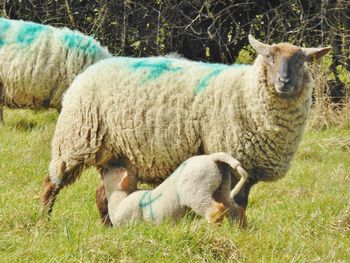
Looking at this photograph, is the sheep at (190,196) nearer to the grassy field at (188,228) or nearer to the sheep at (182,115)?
the grassy field at (188,228)

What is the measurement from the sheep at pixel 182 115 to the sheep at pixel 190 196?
0.34 m

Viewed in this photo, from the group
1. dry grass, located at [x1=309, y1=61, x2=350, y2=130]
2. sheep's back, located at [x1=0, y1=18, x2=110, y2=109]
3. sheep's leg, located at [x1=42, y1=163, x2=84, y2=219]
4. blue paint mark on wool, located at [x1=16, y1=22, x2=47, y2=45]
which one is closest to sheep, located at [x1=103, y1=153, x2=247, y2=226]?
sheep's leg, located at [x1=42, y1=163, x2=84, y2=219]

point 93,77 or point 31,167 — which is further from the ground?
point 93,77

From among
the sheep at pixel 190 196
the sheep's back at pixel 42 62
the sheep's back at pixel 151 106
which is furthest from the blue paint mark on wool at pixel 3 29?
the sheep at pixel 190 196

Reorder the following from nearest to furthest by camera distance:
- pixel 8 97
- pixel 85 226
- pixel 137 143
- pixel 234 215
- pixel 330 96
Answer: pixel 85 226
pixel 234 215
pixel 137 143
pixel 8 97
pixel 330 96

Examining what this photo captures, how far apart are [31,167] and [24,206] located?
179cm

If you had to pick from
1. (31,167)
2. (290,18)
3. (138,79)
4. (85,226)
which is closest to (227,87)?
(138,79)

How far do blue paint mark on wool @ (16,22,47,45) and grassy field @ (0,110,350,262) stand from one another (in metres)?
1.43

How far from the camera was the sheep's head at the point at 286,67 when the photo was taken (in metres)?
5.30

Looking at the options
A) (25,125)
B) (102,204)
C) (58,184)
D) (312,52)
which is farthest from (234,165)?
(25,125)

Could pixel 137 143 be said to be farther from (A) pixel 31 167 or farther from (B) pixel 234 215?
(A) pixel 31 167

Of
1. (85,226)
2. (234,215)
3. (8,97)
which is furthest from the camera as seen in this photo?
(8,97)

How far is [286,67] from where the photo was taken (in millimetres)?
5316

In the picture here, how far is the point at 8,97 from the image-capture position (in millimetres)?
8578
